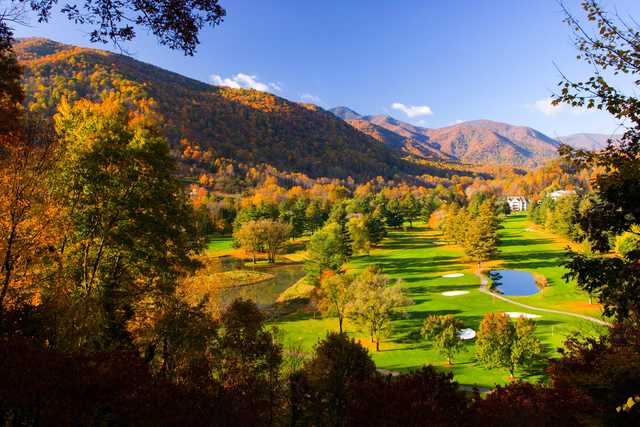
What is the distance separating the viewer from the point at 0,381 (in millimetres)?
5609

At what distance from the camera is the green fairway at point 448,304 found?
28.4 meters

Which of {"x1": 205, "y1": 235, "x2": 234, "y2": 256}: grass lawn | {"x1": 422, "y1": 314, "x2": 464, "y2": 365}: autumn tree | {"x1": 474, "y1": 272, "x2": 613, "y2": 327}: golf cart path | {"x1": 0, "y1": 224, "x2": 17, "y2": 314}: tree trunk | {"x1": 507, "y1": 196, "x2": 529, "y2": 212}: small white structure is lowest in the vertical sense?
{"x1": 474, "y1": 272, "x2": 613, "y2": 327}: golf cart path

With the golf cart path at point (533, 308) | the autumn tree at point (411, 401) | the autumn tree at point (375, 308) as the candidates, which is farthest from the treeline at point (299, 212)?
the autumn tree at point (411, 401)

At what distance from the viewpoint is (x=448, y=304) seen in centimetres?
4169

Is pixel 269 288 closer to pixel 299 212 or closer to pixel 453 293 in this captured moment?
pixel 453 293

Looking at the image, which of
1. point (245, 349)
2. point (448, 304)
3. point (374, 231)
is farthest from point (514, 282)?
point (245, 349)

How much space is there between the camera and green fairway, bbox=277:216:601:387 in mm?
28406

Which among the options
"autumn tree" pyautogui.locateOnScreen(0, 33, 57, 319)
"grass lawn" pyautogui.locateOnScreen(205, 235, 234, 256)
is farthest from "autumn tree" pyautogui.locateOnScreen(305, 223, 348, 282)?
"autumn tree" pyautogui.locateOnScreen(0, 33, 57, 319)

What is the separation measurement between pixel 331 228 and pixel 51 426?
58277 mm

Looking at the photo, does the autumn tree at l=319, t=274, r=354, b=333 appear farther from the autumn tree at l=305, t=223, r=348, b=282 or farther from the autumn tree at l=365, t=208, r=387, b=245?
the autumn tree at l=365, t=208, r=387, b=245

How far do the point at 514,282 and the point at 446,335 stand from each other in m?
30.6

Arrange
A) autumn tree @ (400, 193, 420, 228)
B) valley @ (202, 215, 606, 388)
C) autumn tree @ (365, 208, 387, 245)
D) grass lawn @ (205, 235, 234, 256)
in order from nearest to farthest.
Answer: valley @ (202, 215, 606, 388) < grass lawn @ (205, 235, 234, 256) < autumn tree @ (365, 208, 387, 245) < autumn tree @ (400, 193, 420, 228)

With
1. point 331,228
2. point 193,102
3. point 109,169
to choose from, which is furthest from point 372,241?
point 193,102

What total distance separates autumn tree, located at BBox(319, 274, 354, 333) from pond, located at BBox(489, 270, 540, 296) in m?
22.2
